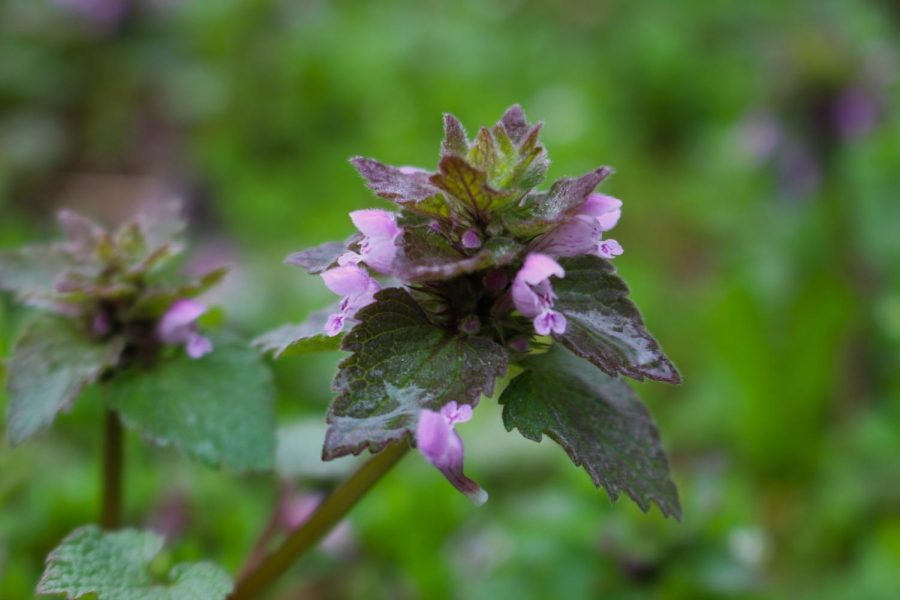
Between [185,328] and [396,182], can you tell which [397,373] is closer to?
[396,182]

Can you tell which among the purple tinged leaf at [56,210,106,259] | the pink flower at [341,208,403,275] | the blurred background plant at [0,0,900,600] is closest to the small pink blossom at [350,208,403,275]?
the pink flower at [341,208,403,275]

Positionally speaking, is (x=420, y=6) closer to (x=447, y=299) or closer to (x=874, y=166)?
(x=874, y=166)

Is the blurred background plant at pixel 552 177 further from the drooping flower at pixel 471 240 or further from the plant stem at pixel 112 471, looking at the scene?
the drooping flower at pixel 471 240

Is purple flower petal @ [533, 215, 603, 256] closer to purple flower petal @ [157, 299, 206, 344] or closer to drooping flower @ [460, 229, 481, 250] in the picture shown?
drooping flower @ [460, 229, 481, 250]

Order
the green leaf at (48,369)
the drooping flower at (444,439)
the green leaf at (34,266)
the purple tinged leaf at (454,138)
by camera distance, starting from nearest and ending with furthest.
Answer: the drooping flower at (444,439) → the purple tinged leaf at (454,138) → the green leaf at (48,369) → the green leaf at (34,266)

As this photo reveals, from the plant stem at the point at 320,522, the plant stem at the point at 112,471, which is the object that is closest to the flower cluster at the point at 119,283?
the plant stem at the point at 112,471

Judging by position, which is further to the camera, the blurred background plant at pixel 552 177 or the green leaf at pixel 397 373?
the blurred background plant at pixel 552 177
